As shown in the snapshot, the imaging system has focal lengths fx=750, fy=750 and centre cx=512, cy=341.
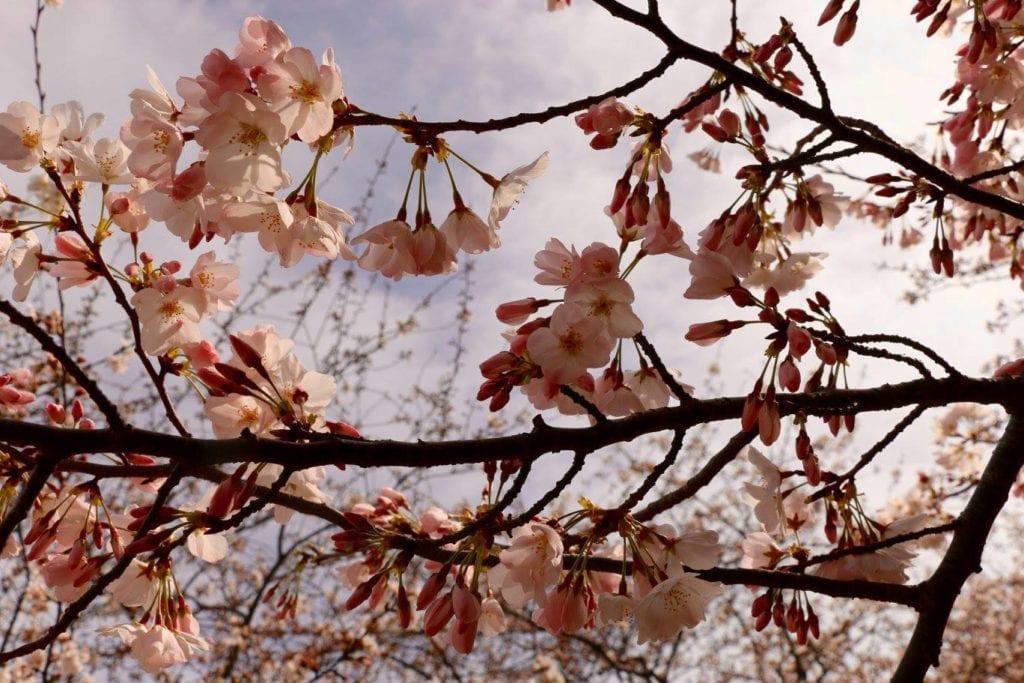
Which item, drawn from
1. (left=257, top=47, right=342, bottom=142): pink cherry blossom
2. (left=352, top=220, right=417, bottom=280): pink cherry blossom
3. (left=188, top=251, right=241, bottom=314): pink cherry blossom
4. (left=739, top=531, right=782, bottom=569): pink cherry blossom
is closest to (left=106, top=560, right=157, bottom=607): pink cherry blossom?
(left=188, top=251, right=241, bottom=314): pink cherry blossom

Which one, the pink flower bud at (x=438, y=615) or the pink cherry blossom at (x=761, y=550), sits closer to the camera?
the pink flower bud at (x=438, y=615)

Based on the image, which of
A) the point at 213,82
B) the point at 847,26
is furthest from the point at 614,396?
the point at 847,26

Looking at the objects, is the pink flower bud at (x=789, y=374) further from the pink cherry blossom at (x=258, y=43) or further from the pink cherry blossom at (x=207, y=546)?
the pink cherry blossom at (x=207, y=546)

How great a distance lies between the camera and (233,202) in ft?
4.85

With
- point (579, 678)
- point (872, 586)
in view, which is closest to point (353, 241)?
point (872, 586)

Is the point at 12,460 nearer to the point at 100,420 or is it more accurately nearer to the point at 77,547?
the point at 77,547

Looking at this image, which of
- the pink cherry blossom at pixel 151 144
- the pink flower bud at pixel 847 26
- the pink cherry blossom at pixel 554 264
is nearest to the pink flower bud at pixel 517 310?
the pink cherry blossom at pixel 554 264

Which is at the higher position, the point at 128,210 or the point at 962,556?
the point at 128,210

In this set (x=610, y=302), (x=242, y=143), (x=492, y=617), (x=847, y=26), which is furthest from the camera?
(x=847, y=26)

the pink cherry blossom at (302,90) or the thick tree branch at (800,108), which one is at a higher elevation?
the thick tree branch at (800,108)

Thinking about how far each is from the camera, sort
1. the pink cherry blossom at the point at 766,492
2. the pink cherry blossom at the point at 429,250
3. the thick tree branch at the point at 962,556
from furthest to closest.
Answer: the pink cherry blossom at the point at 766,492 < the thick tree branch at the point at 962,556 < the pink cherry blossom at the point at 429,250

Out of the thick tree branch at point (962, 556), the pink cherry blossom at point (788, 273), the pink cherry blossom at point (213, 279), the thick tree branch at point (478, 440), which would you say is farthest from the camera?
the pink cherry blossom at point (788, 273)

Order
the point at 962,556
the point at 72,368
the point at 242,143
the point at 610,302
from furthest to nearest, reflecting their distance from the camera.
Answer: the point at 962,556 < the point at 610,302 < the point at 242,143 < the point at 72,368

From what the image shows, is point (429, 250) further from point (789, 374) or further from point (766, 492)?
point (766, 492)
